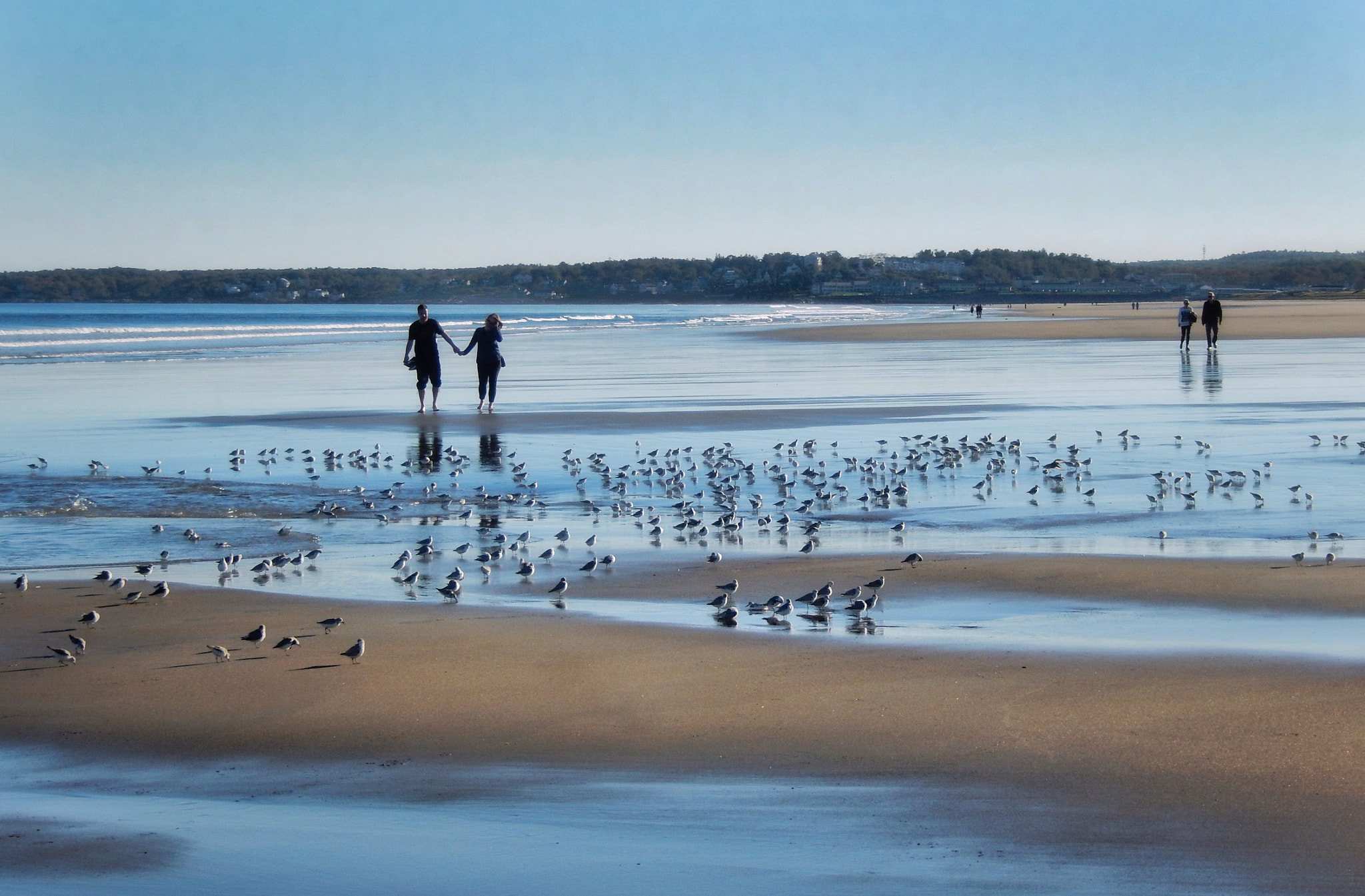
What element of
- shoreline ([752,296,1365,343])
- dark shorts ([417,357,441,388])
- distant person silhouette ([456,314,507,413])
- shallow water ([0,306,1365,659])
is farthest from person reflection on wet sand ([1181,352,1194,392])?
dark shorts ([417,357,441,388])

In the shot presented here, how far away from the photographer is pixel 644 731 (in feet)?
19.1

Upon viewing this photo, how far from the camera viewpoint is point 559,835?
4.79m

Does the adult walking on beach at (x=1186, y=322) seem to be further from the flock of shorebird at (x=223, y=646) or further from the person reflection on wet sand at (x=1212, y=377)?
the flock of shorebird at (x=223, y=646)

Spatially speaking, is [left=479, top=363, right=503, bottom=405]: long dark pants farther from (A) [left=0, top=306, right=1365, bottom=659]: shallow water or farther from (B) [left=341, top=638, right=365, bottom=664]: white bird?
(B) [left=341, top=638, right=365, bottom=664]: white bird

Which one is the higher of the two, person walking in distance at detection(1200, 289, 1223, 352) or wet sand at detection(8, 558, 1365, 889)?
person walking in distance at detection(1200, 289, 1223, 352)

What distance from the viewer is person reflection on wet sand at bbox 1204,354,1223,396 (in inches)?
937

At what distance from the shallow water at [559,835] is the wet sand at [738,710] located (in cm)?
22

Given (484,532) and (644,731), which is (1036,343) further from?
(644,731)

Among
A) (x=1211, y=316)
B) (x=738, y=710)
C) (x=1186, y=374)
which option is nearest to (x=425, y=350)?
(x=1186, y=374)

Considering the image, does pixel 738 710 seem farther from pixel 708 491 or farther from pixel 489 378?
pixel 489 378

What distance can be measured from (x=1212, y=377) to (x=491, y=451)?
16467mm

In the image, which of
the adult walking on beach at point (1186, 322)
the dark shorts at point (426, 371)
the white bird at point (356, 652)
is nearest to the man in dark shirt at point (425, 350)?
the dark shorts at point (426, 371)

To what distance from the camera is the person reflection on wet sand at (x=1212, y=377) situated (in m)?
23.8

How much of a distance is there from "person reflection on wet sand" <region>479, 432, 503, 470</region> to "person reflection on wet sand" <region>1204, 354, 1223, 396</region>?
12420 mm
